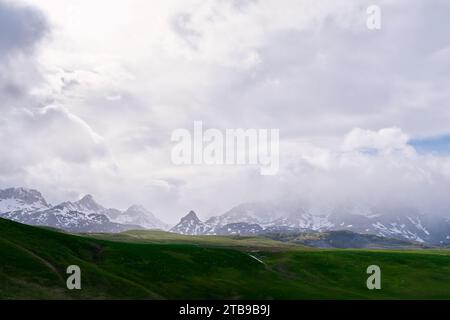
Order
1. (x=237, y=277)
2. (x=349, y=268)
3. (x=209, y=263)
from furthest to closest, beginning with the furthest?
(x=349, y=268) < (x=209, y=263) < (x=237, y=277)

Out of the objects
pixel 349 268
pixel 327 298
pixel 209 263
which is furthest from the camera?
pixel 349 268

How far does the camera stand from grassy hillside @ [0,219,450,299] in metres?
74.0

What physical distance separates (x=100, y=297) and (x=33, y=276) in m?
12.2

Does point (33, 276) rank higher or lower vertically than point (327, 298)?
higher

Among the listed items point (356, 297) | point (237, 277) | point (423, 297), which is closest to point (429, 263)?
point (423, 297)

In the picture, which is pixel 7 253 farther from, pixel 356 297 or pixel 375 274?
pixel 375 274

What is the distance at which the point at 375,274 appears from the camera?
341 ft

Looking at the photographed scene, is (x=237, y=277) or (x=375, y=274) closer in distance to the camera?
(x=237, y=277)

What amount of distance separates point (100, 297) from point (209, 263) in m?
35.0

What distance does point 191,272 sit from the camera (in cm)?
9312

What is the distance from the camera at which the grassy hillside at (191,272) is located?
74.0 m
